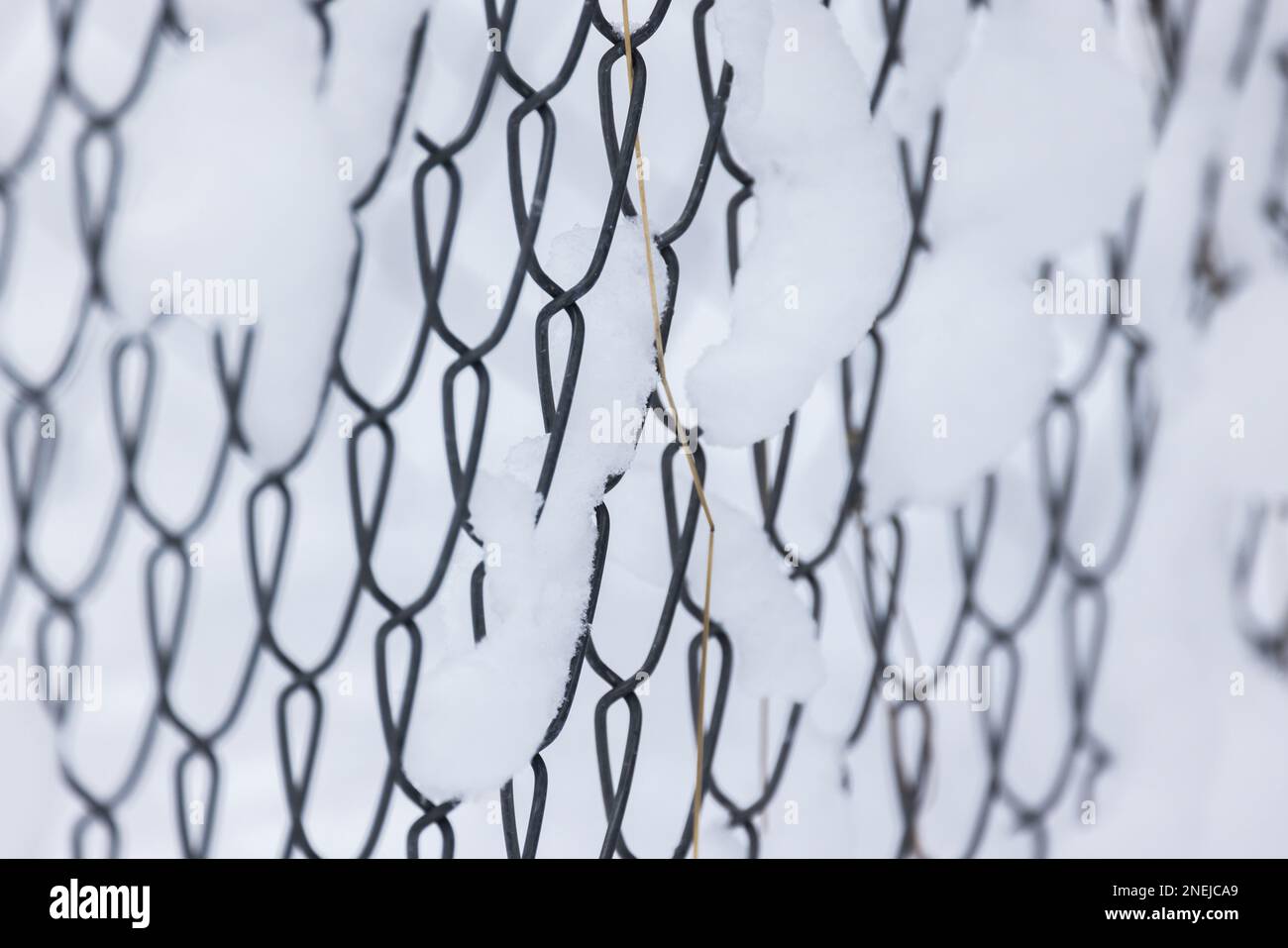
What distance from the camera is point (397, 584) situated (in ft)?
2.17

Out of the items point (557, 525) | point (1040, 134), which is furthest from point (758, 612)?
point (1040, 134)

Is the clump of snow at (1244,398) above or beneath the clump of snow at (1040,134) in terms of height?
beneath

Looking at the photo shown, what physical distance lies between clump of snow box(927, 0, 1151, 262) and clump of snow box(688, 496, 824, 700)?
0.21m

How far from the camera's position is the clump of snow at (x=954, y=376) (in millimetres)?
526

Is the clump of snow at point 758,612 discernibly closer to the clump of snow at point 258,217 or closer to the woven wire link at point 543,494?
the woven wire link at point 543,494

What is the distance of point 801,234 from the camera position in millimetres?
374

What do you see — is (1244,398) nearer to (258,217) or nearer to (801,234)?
(801,234)

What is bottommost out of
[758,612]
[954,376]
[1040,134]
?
[758,612]

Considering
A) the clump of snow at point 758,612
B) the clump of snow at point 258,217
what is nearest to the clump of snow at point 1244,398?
the clump of snow at point 758,612

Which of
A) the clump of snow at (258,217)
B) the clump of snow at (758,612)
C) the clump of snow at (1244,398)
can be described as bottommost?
the clump of snow at (758,612)

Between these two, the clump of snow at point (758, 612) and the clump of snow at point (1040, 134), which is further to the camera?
the clump of snow at point (1040, 134)

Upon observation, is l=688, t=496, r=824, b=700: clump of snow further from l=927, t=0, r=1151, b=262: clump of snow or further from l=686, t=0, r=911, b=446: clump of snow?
l=927, t=0, r=1151, b=262: clump of snow

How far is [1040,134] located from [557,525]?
364 millimetres

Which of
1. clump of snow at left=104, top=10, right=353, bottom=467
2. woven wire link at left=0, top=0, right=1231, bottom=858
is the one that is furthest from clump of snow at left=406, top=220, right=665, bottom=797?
clump of snow at left=104, top=10, right=353, bottom=467
